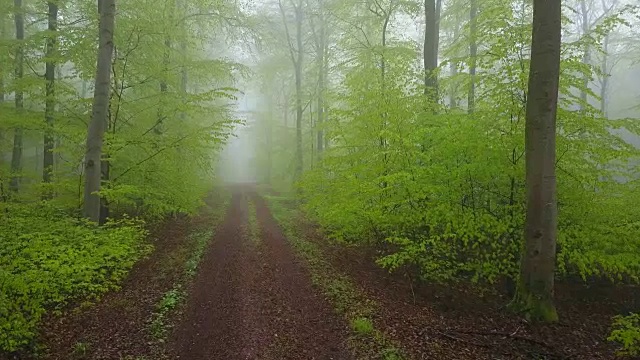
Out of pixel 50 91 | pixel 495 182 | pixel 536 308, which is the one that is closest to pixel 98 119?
pixel 50 91

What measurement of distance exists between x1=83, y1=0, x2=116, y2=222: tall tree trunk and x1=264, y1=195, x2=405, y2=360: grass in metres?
5.51

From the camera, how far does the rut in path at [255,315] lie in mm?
5613

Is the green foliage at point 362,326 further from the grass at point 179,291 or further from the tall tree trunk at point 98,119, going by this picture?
the tall tree trunk at point 98,119

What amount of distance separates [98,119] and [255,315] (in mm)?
6601

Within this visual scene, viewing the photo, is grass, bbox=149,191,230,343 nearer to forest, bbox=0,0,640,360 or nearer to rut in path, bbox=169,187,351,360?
forest, bbox=0,0,640,360

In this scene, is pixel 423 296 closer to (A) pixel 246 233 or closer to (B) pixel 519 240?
(B) pixel 519 240

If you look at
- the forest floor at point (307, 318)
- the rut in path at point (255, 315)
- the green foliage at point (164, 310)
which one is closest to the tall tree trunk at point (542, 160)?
the forest floor at point (307, 318)

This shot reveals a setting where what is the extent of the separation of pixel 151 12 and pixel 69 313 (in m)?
9.65

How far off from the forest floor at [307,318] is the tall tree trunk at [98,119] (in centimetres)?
218

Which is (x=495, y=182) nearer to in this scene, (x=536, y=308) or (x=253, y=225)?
(x=536, y=308)

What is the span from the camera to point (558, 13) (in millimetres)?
6293

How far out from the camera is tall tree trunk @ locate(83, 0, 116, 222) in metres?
9.55

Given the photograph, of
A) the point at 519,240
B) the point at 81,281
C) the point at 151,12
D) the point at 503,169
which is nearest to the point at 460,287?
the point at 519,240

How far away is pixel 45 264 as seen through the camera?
6.81m
